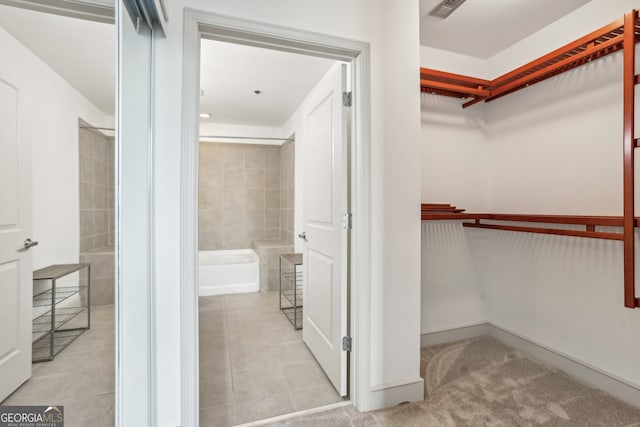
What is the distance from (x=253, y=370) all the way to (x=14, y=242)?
1.87 m

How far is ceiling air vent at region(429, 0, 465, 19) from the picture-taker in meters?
1.86

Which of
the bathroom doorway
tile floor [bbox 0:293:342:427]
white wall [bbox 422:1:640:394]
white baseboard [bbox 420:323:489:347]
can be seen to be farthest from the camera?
white baseboard [bbox 420:323:489:347]

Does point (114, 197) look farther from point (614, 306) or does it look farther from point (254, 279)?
point (254, 279)

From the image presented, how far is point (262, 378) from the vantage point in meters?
2.03

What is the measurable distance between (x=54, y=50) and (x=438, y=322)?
2741 millimetres

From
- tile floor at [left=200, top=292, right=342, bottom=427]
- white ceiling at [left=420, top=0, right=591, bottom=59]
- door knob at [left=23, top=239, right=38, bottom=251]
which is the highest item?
white ceiling at [left=420, top=0, right=591, bottom=59]

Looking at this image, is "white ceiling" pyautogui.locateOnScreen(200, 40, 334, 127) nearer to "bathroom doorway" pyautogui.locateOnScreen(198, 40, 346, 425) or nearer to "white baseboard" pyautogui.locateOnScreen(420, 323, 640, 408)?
"bathroom doorway" pyautogui.locateOnScreen(198, 40, 346, 425)

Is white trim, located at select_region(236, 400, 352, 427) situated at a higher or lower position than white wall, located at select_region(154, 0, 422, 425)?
lower

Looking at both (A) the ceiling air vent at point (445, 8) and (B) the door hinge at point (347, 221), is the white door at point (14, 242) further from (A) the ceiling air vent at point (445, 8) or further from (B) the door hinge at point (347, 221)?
(A) the ceiling air vent at point (445, 8)

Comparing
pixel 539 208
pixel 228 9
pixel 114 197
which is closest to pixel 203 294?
pixel 114 197

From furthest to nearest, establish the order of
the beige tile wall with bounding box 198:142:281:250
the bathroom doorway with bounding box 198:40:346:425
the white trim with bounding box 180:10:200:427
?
the beige tile wall with bounding box 198:142:281:250, the bathroom doorway with bounding box 198:40:346:425, the white trim with bounding box 180:10:200:427

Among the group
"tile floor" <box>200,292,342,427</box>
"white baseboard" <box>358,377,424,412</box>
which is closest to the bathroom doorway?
"tile floor" <box>200,292,342,427</box>
